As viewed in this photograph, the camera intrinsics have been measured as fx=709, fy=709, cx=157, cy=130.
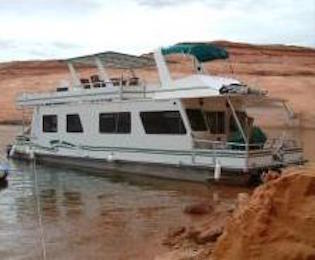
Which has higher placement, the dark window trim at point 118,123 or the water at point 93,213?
the dark window trim at point 118,123

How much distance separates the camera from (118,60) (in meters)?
23.8

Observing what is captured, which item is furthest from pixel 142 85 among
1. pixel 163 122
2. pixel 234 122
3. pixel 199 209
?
pixel 199 209

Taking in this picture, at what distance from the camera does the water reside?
1044cm

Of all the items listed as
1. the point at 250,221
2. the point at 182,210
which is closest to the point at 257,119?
the point at 182,210

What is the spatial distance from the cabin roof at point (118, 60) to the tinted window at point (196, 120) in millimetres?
3961

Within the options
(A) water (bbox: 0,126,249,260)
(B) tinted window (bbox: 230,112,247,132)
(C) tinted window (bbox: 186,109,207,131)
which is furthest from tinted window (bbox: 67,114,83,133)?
(B) tinted window (bbox: 230,112,247,132)

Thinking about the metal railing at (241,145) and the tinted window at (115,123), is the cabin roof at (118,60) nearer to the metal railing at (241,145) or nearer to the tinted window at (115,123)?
the tinted window at (115,123)

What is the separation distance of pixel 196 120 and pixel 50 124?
7105mm

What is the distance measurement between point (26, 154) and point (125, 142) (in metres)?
6.12

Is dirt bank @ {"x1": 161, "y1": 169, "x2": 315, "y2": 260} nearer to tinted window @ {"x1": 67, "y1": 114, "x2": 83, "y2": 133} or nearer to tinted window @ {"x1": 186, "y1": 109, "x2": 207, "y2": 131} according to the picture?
tinted window @ {"x1": 186, "y1": 109, "x2": 207, "y2": 131}

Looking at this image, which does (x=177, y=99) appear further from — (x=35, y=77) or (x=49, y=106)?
(x=35, y=77)

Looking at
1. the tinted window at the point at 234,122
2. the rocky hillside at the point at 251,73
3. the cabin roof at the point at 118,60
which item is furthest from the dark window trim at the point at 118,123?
the rocky hillside at the point at 251,73

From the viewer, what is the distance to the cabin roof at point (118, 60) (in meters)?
23.2

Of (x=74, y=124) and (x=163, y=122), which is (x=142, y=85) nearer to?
(x=163, y=122)
